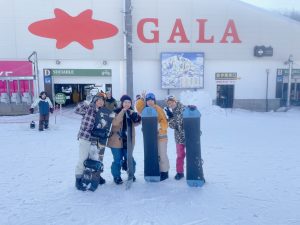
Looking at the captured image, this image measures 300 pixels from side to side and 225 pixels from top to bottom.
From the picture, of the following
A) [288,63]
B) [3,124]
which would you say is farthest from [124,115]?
[288,63]

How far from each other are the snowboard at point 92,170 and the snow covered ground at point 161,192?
0.51ft

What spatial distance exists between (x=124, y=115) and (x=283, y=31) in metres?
16.0

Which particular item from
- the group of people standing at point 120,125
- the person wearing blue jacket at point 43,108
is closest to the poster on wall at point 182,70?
the person wearing blue jacket at point 43,108

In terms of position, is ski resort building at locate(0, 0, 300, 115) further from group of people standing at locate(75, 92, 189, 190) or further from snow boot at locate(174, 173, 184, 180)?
snow boot at locate(174, 173, 184, 180)

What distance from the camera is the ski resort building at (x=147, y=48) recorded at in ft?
50.7

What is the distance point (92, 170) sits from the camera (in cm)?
469

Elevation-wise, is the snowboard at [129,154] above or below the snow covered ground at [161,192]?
above

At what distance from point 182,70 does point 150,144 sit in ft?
39.5

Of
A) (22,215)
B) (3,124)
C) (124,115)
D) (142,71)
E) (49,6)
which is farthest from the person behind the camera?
(142,71)

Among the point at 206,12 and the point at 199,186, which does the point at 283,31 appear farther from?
the point at 199,186

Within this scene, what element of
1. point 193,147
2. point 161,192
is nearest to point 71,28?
point 193,147

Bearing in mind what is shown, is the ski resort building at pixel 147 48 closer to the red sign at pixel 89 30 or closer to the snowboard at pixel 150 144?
the red sign at pixel 89 30

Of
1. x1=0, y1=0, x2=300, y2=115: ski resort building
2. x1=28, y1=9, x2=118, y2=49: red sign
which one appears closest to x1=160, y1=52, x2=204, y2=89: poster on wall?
x1=0, y1=0, x2=300, y2=115: ski resort building

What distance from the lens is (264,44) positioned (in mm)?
16984
